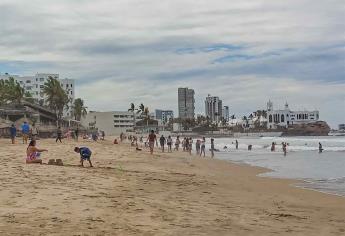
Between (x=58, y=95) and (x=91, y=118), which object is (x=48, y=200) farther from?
(x=91, y=118)

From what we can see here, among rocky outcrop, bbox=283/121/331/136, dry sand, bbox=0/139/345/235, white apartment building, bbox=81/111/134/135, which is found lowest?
dry sand, bbox=0/139/345/235

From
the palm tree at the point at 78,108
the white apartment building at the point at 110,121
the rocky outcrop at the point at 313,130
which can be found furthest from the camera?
the white apartment building at the point at 110,121

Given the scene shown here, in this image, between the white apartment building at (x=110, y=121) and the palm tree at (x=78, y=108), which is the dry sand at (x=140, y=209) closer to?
the palm tree at (x=78, y=108)

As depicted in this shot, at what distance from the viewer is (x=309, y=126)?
181 meters


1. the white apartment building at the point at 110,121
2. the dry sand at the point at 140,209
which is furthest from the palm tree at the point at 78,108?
the dry sand at the point at 140,209

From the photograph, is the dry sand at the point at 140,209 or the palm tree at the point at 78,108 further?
the palm tree at the point at 78,108

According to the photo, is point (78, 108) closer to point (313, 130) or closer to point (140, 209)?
point (313, 130)

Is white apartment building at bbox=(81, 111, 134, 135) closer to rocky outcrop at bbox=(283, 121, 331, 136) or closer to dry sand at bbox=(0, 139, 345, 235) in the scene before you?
rocky outcrop at bbox=(283, 121, 331, 136)

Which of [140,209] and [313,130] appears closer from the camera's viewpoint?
[140,209]

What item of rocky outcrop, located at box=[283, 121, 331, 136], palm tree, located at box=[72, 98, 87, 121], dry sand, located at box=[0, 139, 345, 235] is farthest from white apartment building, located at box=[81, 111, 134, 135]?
dry sand, located at box=[0, 139, 345, 235]

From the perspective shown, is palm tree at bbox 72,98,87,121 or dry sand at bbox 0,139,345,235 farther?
palm tree at bbox 72,98,87,121

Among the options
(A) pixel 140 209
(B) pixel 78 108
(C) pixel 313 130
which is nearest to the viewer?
(A) pixel 140 209

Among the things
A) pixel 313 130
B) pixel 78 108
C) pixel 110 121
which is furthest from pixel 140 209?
pixel 313 130

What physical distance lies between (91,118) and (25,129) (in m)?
153
